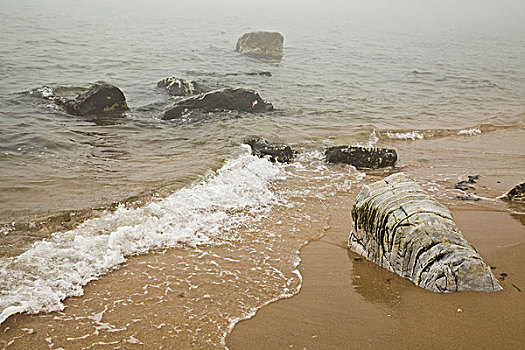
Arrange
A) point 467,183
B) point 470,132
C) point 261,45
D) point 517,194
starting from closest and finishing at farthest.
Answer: point 517,194 → point 467,183 → point 470,132 → point 261,45

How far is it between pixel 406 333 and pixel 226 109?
30.3 feet

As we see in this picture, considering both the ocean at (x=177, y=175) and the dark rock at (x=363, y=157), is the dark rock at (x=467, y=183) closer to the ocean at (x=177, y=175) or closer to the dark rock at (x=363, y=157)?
the ocean at (x=177, y=175)

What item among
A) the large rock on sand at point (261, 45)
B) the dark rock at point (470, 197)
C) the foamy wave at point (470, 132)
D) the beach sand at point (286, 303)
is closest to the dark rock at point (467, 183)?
the dark rock at point (470, 197)

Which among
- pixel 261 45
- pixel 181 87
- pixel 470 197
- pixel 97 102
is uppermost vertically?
pixel 261 45

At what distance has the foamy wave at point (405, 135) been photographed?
1101cm

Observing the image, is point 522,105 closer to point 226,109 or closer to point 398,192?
point 226,109

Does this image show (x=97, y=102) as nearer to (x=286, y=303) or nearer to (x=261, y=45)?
(x=286, y=303)

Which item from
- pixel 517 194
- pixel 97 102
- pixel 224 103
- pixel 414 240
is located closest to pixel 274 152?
pixel 224 103

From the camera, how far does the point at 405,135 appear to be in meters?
11.1

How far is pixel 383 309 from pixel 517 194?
12.8 feet

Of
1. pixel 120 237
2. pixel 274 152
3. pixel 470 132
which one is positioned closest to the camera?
pixel 120 237

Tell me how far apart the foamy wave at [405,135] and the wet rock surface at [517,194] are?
431cm

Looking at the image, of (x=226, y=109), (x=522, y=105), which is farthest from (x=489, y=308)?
Answer: (x=522, y=105)

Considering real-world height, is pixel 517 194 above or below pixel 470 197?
above
